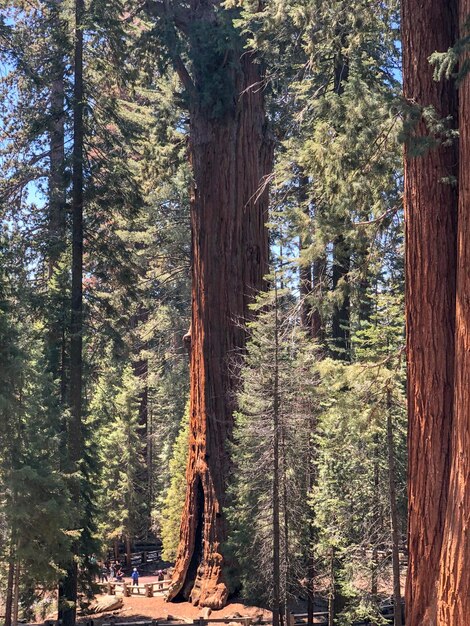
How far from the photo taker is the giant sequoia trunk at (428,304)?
7371 mm

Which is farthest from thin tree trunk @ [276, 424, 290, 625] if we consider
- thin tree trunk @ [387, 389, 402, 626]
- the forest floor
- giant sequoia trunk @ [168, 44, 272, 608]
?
giant sequoia trunk @ [168, 44, 272, 608]

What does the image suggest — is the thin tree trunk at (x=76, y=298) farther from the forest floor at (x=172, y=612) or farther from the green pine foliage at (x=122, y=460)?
the green pine foliage at (x=122, y=460)

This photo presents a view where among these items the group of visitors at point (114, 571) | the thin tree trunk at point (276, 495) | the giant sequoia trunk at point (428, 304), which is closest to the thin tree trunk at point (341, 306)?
the thin tree trunk at point (276, 495)

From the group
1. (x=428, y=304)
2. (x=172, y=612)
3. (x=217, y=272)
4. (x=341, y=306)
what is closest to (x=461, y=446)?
(x=428, y=304)

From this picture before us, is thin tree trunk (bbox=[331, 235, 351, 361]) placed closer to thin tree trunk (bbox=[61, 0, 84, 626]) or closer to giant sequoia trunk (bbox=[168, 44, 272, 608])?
giant sequoia trunk (bbox=[168, 44, 272, 608])

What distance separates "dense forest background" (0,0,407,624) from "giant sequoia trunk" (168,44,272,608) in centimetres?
31

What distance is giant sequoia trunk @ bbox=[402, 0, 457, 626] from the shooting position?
7.37 metres

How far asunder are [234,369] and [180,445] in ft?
42.6

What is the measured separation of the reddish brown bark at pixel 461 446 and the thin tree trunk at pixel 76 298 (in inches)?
502

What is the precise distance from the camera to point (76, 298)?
754 inches

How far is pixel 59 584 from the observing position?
18.4 meters

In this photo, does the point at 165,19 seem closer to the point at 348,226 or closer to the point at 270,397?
the point at 270,397

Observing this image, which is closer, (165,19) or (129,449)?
(165,19)

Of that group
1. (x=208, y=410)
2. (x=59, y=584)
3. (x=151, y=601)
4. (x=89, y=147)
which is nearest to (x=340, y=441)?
(x=208, y=410)
